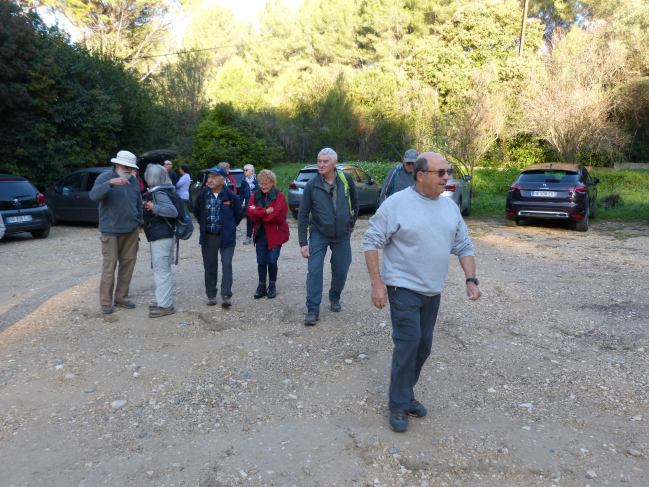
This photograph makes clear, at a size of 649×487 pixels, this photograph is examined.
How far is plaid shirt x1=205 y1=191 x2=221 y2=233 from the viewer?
6148 mm

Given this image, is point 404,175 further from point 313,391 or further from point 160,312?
point 313,391

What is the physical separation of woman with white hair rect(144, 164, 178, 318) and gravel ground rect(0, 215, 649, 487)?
0.36 meters

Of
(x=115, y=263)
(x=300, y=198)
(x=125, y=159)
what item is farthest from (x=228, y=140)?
(x=115, y=263)

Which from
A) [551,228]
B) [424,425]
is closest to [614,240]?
[551,228]

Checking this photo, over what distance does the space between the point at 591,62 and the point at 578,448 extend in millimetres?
21441

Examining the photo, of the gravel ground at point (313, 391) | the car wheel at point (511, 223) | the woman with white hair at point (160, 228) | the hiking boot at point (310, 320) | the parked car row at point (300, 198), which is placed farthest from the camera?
the car wheel at point (511, 223)

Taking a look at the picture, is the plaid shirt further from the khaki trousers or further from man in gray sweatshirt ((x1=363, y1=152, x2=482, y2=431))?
man in gray sweatshirt ((x1=363, y1=152, x2=482, y2=431))

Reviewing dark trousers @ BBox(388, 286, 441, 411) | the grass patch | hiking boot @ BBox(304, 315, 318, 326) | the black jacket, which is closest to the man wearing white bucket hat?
the black jacket

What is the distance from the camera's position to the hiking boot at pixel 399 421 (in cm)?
346

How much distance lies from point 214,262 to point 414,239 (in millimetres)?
3598

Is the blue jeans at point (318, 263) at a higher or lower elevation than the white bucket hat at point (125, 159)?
lower

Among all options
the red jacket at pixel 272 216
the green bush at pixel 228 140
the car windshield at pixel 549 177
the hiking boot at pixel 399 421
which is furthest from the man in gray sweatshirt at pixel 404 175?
the green bush at pixel 228 140

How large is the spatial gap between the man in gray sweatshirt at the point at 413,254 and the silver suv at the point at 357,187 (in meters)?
11.1

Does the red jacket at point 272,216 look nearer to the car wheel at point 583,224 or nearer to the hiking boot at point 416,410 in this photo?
the hiking boot at point 416,410
